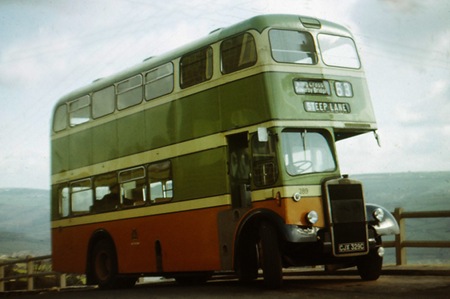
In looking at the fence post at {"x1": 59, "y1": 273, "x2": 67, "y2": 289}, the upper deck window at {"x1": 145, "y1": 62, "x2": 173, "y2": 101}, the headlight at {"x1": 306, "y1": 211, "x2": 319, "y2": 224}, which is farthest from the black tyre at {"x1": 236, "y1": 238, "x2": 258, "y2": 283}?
the fence post at {"x1": 59, "y1": 273, "x2": 67, "y2": 289}

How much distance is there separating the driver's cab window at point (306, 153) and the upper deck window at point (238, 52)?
143 centimetres

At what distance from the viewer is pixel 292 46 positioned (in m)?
11.9

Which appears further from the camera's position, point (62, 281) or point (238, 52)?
point (62, 281)

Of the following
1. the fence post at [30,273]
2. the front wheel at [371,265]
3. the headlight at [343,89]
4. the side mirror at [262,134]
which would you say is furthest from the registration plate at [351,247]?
the fence post at [30,273]

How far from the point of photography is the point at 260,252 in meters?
11.4

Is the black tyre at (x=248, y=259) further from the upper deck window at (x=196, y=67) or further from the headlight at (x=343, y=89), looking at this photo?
the upper deck window at (x=196, y=67)

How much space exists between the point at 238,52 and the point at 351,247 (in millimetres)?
3736

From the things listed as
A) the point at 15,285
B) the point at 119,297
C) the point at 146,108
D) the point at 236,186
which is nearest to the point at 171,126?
the point at 146,108

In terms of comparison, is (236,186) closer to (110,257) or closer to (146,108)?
(146,108)

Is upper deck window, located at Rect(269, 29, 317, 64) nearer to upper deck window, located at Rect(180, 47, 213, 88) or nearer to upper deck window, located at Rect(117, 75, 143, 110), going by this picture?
upper deck window, located at Rect(180, 47, 213, 88)

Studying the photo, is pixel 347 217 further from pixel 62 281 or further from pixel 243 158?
pixel 62 281

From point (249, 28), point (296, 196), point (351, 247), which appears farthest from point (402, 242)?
point (249, 28)

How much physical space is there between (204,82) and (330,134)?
2525mm

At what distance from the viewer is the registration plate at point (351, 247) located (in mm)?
11281
